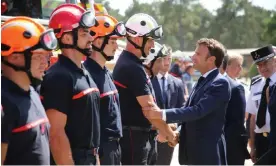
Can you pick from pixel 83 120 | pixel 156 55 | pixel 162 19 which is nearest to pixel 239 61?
pixel 156 55

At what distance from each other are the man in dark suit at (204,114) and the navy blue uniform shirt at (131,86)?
14cm

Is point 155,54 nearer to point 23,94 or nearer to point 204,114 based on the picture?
point 204,114

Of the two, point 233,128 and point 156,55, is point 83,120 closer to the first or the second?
point 233,128

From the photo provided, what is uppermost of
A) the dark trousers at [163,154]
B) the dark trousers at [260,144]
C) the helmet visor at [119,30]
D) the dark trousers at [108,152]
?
the helmet visor at [119,30]

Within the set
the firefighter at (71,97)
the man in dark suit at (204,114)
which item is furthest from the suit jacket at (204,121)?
the firefighter at (71,97)

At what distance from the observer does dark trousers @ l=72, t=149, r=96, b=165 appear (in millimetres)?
4527

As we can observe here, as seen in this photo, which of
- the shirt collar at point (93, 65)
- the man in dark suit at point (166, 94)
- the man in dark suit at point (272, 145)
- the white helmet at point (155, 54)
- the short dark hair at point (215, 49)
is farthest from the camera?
the man in dark suit at point (166, 94)

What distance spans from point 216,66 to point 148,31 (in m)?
0.91

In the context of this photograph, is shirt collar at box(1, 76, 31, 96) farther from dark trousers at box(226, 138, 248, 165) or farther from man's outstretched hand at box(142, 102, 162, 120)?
Answer: dark trousers at box(226, 138, 248, 165)

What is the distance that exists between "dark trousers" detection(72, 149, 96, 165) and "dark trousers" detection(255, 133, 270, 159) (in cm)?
321

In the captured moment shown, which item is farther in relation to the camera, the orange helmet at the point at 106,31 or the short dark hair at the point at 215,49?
the short dark hair at the point at 215,49

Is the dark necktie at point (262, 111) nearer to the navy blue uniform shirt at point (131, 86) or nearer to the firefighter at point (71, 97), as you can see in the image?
the navy blue uniform shirt at point (131, 86)

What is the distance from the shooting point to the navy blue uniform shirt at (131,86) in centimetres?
582

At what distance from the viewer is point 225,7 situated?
83.4m
